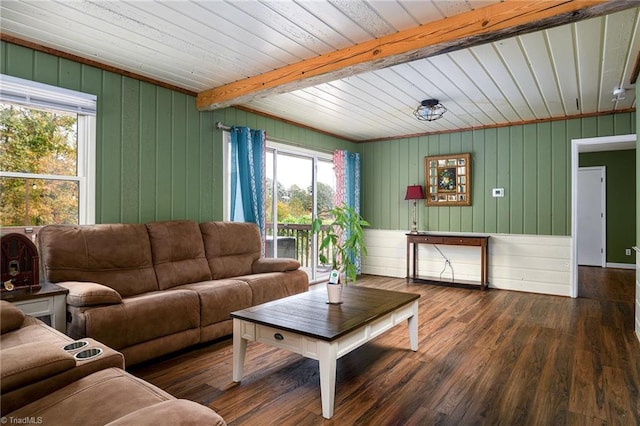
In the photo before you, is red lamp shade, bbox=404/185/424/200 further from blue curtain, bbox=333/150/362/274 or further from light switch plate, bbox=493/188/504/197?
light switch plate, bbox=493/188/504/197

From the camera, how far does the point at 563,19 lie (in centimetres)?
210

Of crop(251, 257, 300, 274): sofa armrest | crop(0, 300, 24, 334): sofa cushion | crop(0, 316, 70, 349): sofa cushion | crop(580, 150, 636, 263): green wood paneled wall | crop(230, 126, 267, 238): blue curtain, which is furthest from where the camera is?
crop(580, 150, 636, 263): green wood paneled wall

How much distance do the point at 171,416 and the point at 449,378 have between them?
2081mm

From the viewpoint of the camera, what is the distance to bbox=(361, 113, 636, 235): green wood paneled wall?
16.6 ft

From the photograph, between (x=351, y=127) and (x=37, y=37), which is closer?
(x=37, y=37)

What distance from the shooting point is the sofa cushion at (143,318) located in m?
2.43

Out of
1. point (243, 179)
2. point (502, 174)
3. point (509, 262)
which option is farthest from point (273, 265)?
point (502, 174)

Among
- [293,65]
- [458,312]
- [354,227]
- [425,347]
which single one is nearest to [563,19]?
[354,227]

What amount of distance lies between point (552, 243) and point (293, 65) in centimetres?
434

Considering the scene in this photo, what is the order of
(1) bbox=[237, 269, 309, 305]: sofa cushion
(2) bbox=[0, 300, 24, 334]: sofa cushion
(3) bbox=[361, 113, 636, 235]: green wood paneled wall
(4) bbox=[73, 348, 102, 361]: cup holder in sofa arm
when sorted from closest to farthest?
(4) bbox=[73, 348, 102, 361]: cup holder in sofa arm < (2) bbox=[0, 300, 24, 334]: sofa cushion < (1) bbox=[237, 269, 309, 305]: sofa cushion < (3) bbox=[361, 113, 636, 235]: green wood paneled wall

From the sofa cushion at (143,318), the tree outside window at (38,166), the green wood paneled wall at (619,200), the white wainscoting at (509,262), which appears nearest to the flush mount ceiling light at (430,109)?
the white wainscoting at (509,262)

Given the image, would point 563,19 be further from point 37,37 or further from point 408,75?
point 37,37

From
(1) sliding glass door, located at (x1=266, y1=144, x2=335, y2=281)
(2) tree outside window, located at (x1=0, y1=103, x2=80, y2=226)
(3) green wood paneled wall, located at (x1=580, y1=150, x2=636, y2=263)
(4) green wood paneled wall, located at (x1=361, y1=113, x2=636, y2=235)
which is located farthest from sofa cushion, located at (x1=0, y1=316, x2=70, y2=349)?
(3) green wood paneled wall, located at (x1=580, y1=150, x2=636, y2=263)

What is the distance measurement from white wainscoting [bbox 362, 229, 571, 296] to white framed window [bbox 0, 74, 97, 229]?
15.7ft
